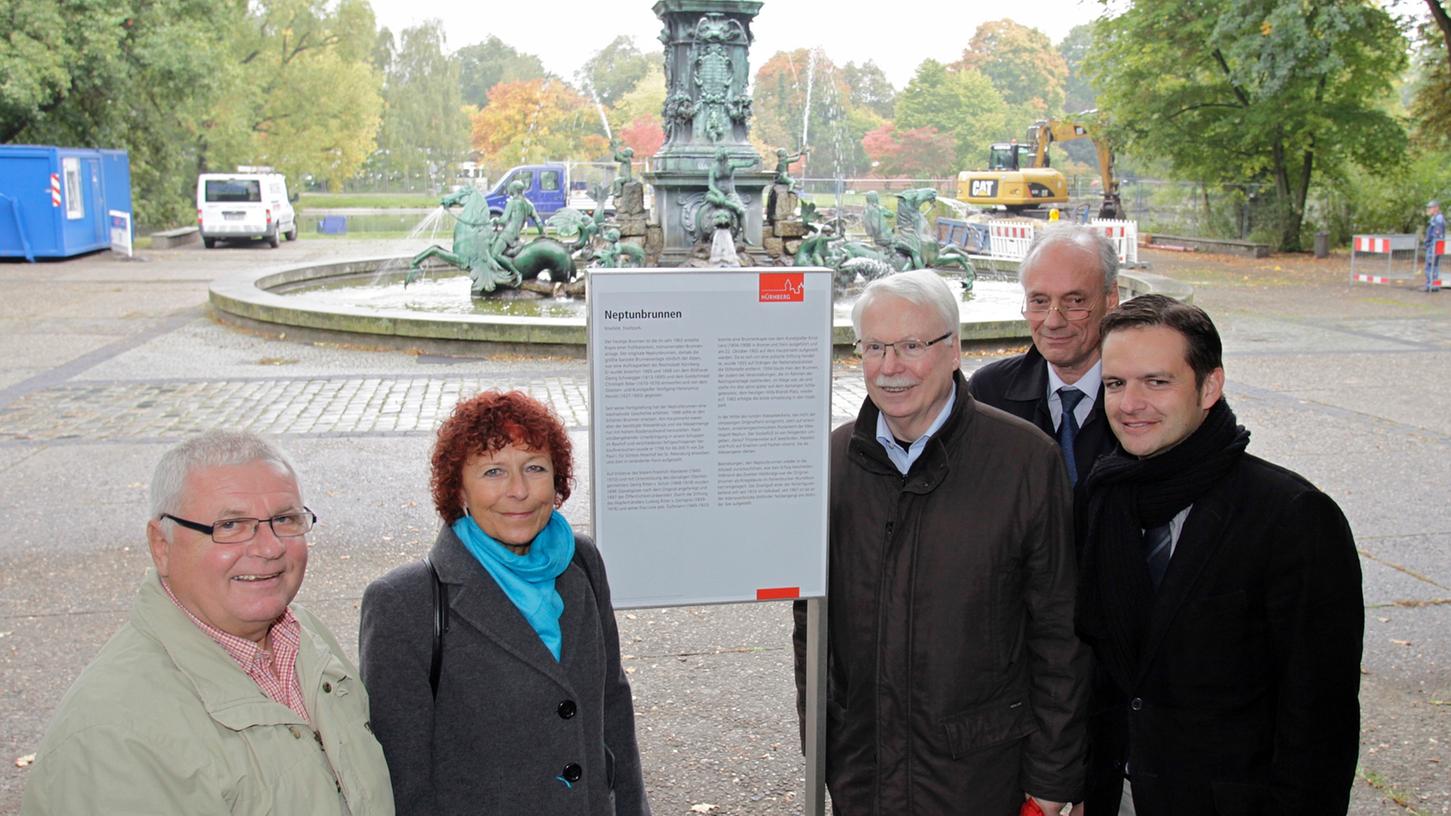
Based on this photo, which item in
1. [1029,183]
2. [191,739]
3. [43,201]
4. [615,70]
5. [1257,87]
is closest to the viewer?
[191,739]

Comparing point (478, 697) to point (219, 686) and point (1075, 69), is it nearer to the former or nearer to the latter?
point (219, 686)

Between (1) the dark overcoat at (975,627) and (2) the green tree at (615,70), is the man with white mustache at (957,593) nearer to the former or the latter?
(1) the dark overcoat at (975,627)

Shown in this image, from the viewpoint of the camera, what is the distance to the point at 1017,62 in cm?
8781

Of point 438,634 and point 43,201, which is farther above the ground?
point 43,201

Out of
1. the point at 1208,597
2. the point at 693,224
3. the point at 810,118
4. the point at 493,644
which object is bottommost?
the point at 493,644

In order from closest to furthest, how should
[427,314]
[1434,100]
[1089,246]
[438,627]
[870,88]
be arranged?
[438,627] < [1089,246] < [427,314] < [1434,100] < [870,88]

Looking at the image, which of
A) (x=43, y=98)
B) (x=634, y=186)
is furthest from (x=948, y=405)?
(x=43, y=98)

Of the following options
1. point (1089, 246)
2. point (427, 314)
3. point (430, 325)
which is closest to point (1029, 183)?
point (427, 314)

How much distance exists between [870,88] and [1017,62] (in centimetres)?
1433

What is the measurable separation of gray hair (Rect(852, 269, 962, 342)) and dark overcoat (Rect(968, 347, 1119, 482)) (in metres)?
0.53

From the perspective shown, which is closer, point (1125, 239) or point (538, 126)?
point (1125, 239)

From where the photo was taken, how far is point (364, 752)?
2.46 meters

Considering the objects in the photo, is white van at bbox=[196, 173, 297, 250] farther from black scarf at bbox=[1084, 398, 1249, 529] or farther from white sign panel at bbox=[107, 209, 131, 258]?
black scarf at bbox=[1084, 398, 1249, 529]

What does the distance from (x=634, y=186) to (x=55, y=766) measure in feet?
55.3
